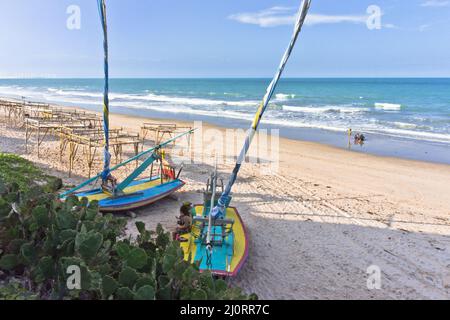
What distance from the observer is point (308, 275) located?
5.96 m

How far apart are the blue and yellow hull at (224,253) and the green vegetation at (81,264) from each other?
193 centimetres

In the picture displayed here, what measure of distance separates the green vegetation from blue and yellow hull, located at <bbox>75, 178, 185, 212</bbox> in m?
4.11

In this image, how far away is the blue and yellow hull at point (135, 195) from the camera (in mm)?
7477

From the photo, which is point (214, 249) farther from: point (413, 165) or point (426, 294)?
point (413, 165)

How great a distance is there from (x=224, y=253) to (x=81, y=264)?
3494mm

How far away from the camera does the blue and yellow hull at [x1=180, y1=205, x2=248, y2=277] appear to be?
5075 millimetres

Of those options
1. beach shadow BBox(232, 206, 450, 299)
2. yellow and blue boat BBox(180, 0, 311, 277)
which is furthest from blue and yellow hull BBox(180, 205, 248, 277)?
beach shadow BBox(232, 206, 450, 299)

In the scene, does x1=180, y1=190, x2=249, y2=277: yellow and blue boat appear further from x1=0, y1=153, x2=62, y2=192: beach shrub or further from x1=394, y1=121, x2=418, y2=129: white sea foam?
x1=394, y1=121, x2=418, y2=129: white sea foam

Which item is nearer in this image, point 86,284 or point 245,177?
point 86,284

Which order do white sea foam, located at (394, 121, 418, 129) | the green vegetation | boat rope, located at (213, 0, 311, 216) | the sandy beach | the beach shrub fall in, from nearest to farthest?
the green vegetation → boat rope, located at (213, 0, 311, 216) → the sandy beach → the beach shrub → white sea foam, located at (394, 121, 418, 129)

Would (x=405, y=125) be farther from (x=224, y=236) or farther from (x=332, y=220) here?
(x=224, y=236)

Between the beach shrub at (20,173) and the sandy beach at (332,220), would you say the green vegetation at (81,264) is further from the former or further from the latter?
the beach shrub at (20,173)
